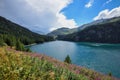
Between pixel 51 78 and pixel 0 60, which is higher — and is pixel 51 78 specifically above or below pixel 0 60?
below

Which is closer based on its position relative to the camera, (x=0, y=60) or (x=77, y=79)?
(x=0, y=60)

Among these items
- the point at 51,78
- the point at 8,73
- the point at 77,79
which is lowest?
the point at 77,79

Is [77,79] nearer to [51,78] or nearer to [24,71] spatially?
[51,78]

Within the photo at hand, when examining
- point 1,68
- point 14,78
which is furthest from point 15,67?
point 14,78

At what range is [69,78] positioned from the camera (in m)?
9.62

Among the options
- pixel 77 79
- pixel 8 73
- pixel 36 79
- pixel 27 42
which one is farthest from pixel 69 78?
pixel 27 42

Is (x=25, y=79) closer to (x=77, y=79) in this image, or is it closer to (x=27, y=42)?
(x=77, y=79)

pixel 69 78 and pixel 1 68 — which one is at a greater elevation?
pixel 1 68

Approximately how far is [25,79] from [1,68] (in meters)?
0.87

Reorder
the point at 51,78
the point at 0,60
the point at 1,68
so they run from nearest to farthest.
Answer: the point at 1,68, the point at 0,60, the point at 51,78

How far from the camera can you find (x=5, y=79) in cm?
519

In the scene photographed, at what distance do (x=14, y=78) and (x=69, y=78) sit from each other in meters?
4.82

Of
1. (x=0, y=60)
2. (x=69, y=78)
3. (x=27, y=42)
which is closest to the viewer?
(x=0, y=60)

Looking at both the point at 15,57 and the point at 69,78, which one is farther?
the point at 69,78
